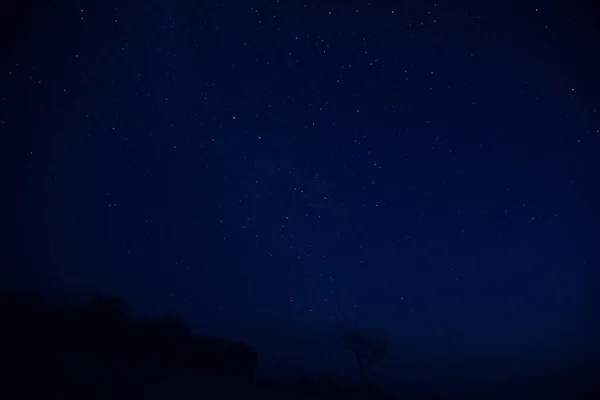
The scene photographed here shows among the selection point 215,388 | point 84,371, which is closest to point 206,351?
point 215,388

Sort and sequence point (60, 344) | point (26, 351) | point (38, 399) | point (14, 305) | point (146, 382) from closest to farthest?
point (38, 399), point (26, 351), point (146, 382), point (60, 344), point (14, 305)

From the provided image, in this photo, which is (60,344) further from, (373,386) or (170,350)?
(373,386)

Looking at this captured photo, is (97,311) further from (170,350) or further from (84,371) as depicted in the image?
(84,371)

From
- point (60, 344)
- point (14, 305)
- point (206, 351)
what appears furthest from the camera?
point (206, 351)

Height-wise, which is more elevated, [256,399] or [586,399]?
[586,399]

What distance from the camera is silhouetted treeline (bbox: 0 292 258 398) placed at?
21.3 feet

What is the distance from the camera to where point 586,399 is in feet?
39.3

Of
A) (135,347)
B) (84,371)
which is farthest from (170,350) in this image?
(84,371)

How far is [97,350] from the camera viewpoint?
360 inches

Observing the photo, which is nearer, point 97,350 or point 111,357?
point 111,357

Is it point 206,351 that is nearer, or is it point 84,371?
point 84,371

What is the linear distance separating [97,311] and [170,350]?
97.0 inches

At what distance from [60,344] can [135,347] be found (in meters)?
2.43

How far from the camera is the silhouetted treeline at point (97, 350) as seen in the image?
6.49 m
